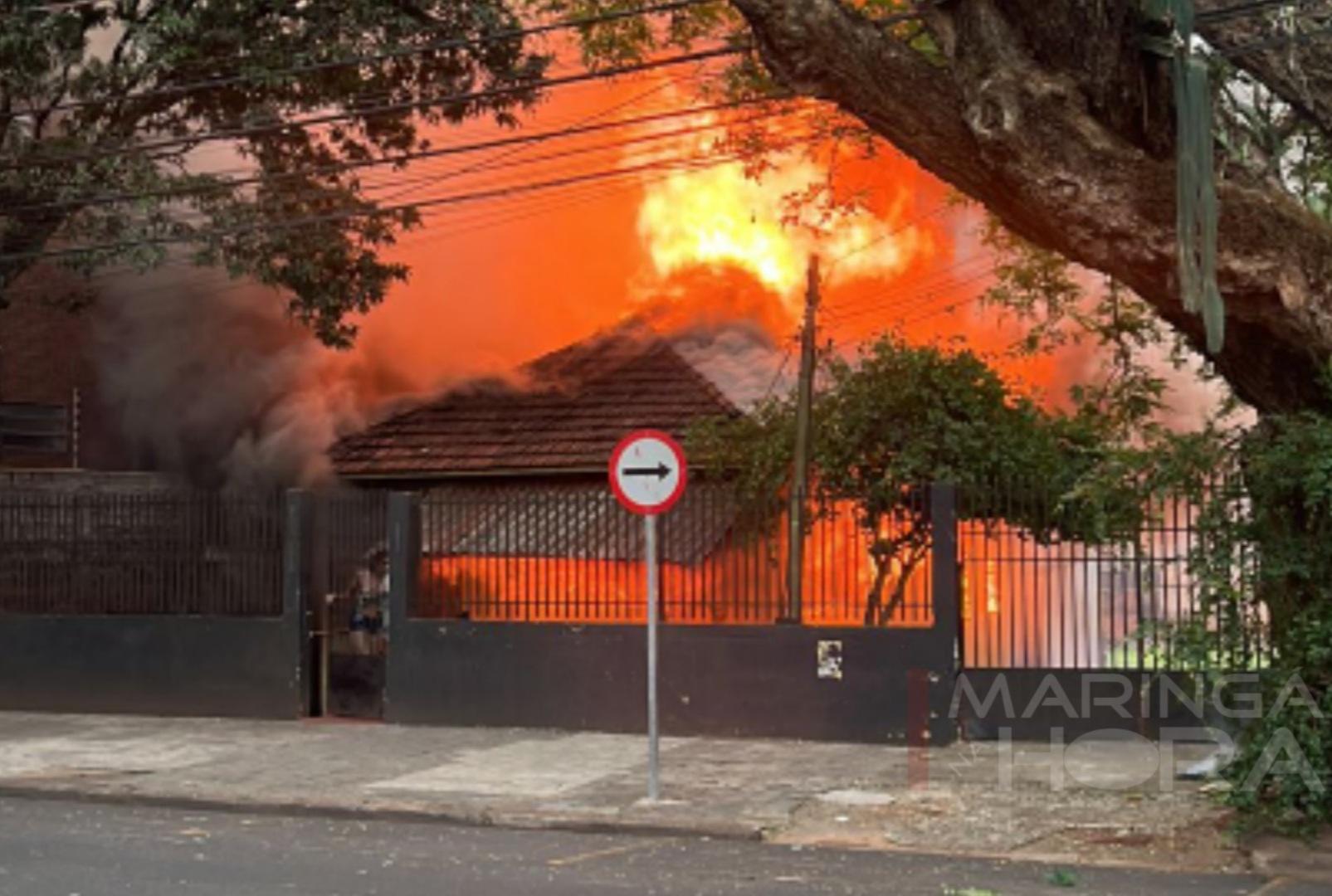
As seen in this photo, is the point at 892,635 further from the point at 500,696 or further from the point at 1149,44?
the point at 1149,44

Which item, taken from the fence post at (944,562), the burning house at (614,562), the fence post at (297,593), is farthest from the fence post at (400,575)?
the fence post at (944,562)

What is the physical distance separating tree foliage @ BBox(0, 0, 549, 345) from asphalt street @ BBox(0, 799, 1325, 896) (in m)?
8.48

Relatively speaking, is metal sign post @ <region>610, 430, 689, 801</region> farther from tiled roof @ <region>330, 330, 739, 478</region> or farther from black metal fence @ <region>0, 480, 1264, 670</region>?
tiled roof @ <region>330, 330, 739, 478</region>

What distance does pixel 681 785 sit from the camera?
40.5 feet

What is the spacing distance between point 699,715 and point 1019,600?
2.92 m

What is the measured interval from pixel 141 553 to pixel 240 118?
5376 mm

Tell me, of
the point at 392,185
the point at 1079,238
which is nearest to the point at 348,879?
the point at 1079,238

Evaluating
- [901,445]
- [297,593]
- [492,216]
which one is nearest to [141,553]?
[297,593]

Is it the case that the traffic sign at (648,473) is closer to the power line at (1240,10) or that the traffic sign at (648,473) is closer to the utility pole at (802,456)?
the utility pole at (802,456)

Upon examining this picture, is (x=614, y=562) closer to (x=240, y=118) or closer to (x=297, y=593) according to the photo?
(x=297, y=593)

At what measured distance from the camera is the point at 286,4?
1823 cm

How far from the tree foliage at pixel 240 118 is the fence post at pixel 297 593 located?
3245mm

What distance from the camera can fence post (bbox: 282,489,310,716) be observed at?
1627cm

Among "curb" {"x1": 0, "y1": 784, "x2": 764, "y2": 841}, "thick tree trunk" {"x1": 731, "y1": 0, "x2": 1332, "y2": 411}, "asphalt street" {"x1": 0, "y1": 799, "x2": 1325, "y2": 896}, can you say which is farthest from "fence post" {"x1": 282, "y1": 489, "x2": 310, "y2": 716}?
"thick tree trunk" {"x1": 731, "y1": 0, "x2": 1332, "y2": 411}
